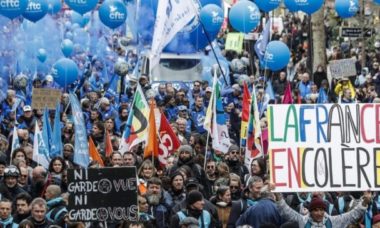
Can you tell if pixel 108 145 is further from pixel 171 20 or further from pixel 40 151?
pixel 171 20

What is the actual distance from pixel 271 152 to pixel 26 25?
1783 cm

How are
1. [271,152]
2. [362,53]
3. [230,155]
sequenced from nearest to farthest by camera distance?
[271,152] → [230,155] → [362,53]

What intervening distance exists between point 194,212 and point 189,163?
2934mm

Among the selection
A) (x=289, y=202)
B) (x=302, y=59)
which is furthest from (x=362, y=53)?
(x=289, y=202)

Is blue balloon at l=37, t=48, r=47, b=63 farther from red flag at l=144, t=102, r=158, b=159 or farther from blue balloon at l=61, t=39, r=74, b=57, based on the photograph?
red flag at l=144, t=102, r=158, b=159

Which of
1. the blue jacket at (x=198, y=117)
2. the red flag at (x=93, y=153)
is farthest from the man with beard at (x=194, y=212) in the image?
the blue jacket at (x=198, y=117)

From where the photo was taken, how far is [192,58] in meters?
30.9

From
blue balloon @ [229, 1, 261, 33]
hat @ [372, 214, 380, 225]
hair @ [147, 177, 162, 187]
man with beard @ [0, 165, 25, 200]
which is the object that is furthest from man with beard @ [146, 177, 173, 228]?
blue balloon @ [229, 1, 261, 33]

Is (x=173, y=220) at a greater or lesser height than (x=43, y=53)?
lesser

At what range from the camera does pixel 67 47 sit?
105ft

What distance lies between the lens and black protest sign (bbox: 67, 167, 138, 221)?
1412 cm

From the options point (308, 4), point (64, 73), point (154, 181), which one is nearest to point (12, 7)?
point (64, 73)

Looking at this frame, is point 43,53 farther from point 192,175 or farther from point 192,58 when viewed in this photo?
point 192,175

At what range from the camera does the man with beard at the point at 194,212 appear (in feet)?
48.5
